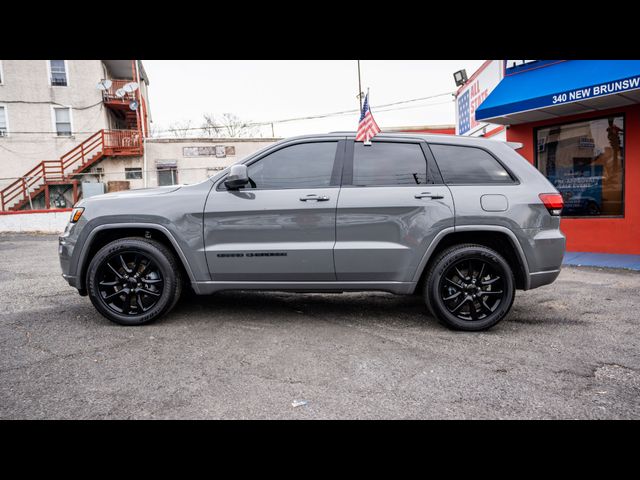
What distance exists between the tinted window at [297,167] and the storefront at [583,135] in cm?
604

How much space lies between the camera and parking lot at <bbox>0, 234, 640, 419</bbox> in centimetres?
255

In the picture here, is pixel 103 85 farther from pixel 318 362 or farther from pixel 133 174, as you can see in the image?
pixel 318 362

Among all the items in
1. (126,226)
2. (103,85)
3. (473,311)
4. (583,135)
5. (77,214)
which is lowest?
(473,311)

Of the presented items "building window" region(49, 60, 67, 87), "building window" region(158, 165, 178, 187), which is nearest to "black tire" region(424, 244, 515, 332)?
"building window" region(158, 165, 178, 187)

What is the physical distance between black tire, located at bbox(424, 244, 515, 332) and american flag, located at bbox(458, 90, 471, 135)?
33.9 feet

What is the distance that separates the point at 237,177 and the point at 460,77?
39.4 feet

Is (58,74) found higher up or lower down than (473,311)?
higher up

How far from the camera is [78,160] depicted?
843 inches

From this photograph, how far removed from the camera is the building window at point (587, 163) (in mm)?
8477

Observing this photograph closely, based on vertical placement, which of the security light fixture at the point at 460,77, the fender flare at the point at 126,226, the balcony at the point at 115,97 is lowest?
the fender flare at the point at 126,226

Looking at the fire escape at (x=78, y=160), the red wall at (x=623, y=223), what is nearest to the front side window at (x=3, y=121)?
the fire escape at (x=78, y=160)

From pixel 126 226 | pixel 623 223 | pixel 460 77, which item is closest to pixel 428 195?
pixel 126 226

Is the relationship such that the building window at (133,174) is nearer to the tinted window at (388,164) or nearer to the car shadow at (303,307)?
the car shadow at (303,307)
